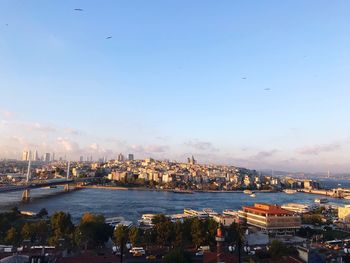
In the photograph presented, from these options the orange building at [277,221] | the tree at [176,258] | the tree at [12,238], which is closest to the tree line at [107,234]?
the tree at [12,238]

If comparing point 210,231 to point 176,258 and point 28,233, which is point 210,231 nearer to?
point 176,258

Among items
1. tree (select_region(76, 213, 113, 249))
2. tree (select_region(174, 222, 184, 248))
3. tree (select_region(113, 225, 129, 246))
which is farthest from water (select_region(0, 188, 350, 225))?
tree (select_region(174, 222, 184, 248))

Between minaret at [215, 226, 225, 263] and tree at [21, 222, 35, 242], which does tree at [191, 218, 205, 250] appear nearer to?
minaret at [215, 226, 225, 263]

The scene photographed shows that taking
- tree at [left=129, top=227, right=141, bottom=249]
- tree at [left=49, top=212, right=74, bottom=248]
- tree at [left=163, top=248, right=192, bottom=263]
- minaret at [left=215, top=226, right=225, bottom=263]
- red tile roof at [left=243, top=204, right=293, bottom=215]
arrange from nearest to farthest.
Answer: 1. minaret at [left=215, top=226, right=225, bottom=263]
2. tree at [left=163, top=248, right=192, bottom=263]
3. tree at [left=129, top=227, right=141, bottom=249]
4. tree at [left=49, top=212, right=74, bottom=248]
5. red tile roof at [left=243, top=204, right=293, bottom=215]

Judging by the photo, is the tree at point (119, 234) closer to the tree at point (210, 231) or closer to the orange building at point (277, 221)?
the tree at point (210, 231)

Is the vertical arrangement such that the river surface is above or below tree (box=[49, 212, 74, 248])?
below

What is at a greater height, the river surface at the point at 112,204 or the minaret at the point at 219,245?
the minaret at the point at 219,245

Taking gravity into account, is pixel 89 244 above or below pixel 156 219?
below

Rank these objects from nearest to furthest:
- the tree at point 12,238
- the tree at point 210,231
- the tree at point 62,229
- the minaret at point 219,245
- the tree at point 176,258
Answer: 1. the minaret at point 219,245
2. the tree at point 176,258
3. the tree at point 12,238
4. the tree at point 210,231
5. the tree at point 62,229

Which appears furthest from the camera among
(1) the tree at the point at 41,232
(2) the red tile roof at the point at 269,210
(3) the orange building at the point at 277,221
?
(2) the red tile roof at the point at 269,210

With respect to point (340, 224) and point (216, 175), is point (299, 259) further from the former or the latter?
point (216, 175)

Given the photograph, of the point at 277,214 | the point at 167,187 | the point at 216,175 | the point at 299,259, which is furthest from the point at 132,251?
the point at 216,175
